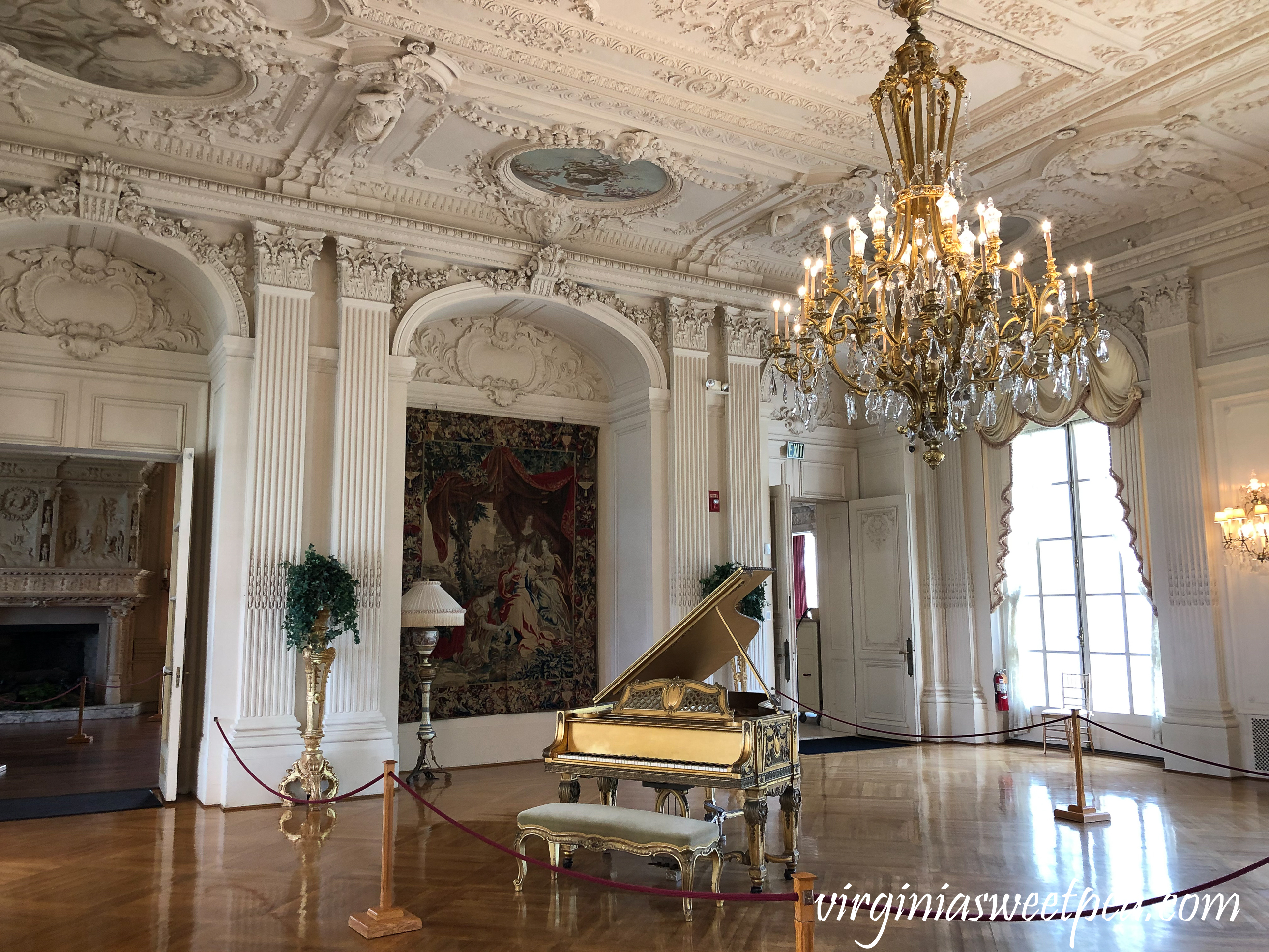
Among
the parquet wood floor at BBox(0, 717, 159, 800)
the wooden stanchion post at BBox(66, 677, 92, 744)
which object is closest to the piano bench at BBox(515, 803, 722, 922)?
the parquet wood floor at BBox(0, 717, 159, 800)

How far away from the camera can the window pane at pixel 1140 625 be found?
8.89 meters

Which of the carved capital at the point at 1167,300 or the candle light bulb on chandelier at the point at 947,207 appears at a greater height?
the carved capital at the point at 1167,300

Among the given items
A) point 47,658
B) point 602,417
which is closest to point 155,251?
point 602,417

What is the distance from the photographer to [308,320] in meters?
7.62

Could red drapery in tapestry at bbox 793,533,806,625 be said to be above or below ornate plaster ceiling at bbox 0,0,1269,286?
below

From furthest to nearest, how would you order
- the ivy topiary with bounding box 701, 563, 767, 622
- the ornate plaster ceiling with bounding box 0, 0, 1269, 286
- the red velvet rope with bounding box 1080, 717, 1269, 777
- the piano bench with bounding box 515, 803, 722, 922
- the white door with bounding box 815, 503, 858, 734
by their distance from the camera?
the white door with bounding box 815, 503, 858, 734 < the ivy topiary with bounding box 701, 563, 767, 622 < the red velvet rope with bounding box 1080, 717, 1269, 777 < the ornate plaster ceiling with bounding box 0, 0, 1269, 286 < the piano bench with bounding box 515, 803, 722, 922

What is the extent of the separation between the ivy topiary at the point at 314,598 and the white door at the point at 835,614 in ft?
19.6

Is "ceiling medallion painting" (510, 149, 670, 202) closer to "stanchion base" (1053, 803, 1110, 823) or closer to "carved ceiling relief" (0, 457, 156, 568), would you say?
"stanchion base" (1053, 803, 1110, 823)

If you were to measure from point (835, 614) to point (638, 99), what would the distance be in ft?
21.6

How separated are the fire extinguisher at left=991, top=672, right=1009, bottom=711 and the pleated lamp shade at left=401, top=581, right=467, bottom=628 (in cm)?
553

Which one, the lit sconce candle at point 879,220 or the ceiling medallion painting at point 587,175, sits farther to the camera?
the ceiling medallion painting at point 587,175

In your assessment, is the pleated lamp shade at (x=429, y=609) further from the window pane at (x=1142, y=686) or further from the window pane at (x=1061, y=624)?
the window pane at (x=1142, y=686)

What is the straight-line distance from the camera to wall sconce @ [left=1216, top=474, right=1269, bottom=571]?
777 cm

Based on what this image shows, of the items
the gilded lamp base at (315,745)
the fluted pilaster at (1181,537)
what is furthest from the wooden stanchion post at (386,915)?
the fluted pilaster at (1181,537)
